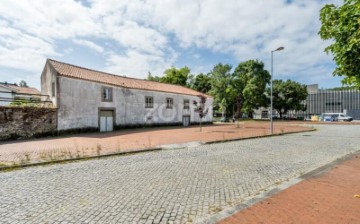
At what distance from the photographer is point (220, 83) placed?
51938mm

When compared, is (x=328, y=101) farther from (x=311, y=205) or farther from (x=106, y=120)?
(x=311, y=205)

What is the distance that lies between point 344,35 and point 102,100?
2157 cm

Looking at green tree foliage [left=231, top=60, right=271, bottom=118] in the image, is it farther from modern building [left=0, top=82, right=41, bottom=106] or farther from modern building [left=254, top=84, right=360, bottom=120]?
modern building [left=0, top=82, right=41, bottom=106]

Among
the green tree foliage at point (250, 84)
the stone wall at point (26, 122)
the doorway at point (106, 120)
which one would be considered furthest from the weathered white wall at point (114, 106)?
the green tree foliage at point (250, 84)

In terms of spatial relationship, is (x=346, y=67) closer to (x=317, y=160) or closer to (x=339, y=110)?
(x=317, y=160)

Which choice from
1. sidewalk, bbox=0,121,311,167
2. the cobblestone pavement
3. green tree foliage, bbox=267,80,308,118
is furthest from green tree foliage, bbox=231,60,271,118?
the cobblestone pavement

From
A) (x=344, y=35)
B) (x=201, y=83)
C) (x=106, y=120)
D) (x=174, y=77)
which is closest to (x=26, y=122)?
(x=106, y=120)

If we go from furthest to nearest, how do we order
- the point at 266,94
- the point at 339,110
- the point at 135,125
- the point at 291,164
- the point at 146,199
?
1. the point at 339,110
2. the point at 266,94
3. the point at 135,125
4. the point at 291,164
5. the point at 146,199

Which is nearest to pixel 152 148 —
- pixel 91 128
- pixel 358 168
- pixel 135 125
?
pixel 358 168

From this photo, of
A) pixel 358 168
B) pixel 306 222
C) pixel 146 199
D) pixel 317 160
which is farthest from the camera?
pixel 317 160

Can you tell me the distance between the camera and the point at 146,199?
186 inches

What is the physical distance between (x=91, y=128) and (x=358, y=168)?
20596 millimetres

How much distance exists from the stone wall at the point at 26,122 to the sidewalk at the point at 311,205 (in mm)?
18371

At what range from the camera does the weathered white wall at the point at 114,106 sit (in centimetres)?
2002
